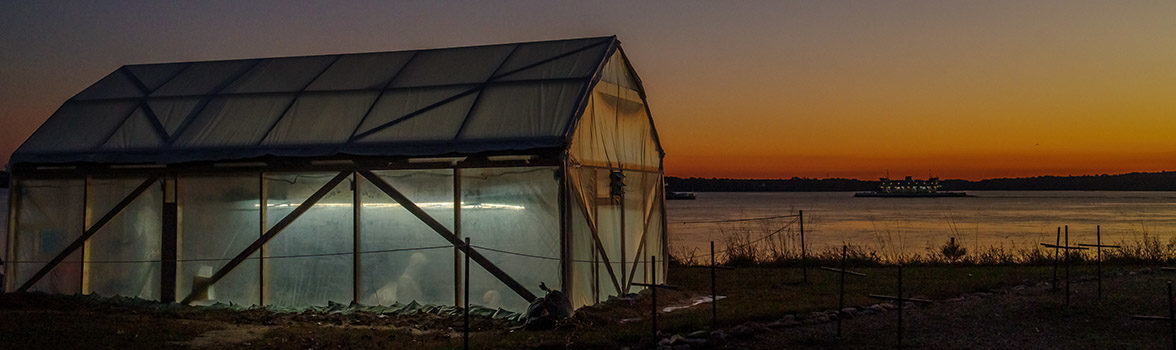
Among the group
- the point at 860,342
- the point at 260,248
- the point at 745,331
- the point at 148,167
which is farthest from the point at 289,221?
the point at 860,342

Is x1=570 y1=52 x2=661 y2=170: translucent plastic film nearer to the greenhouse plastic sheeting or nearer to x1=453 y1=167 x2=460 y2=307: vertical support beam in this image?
the greenhouse plastic sheeting

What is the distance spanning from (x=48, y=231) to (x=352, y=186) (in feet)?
16.7

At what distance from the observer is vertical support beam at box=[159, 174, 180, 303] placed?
14.2m

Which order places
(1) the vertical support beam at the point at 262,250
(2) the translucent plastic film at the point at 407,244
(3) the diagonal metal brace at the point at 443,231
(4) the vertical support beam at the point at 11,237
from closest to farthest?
(3) the diagonal metal brace at the point at 443,231 → (2) the translucent plastic film at the point at 407,244 → (1) the vertical support beam at the point at 262,250 → (4) the vertical support beam at the point at 11,237

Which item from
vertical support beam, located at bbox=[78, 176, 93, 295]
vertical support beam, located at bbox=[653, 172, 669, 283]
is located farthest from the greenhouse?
vertical support beam, located at bbox=[653, 172, 669, 283]

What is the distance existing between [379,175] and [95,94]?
6.32 m

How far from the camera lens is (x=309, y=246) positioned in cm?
1375

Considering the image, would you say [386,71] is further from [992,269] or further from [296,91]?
[992,269]

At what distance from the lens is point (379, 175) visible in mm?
13508

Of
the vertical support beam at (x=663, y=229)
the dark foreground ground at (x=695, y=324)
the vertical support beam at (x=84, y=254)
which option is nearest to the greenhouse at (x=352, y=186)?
the vertical support beam at (x=84, y=254)

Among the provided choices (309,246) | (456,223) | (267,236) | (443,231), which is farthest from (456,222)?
(267,236)

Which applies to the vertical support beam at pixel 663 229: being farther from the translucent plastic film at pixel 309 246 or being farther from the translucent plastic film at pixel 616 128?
the translucent plastic film at pixel 309 246

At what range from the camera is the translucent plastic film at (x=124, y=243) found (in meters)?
14.4

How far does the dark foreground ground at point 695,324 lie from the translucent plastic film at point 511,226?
0.84 m
